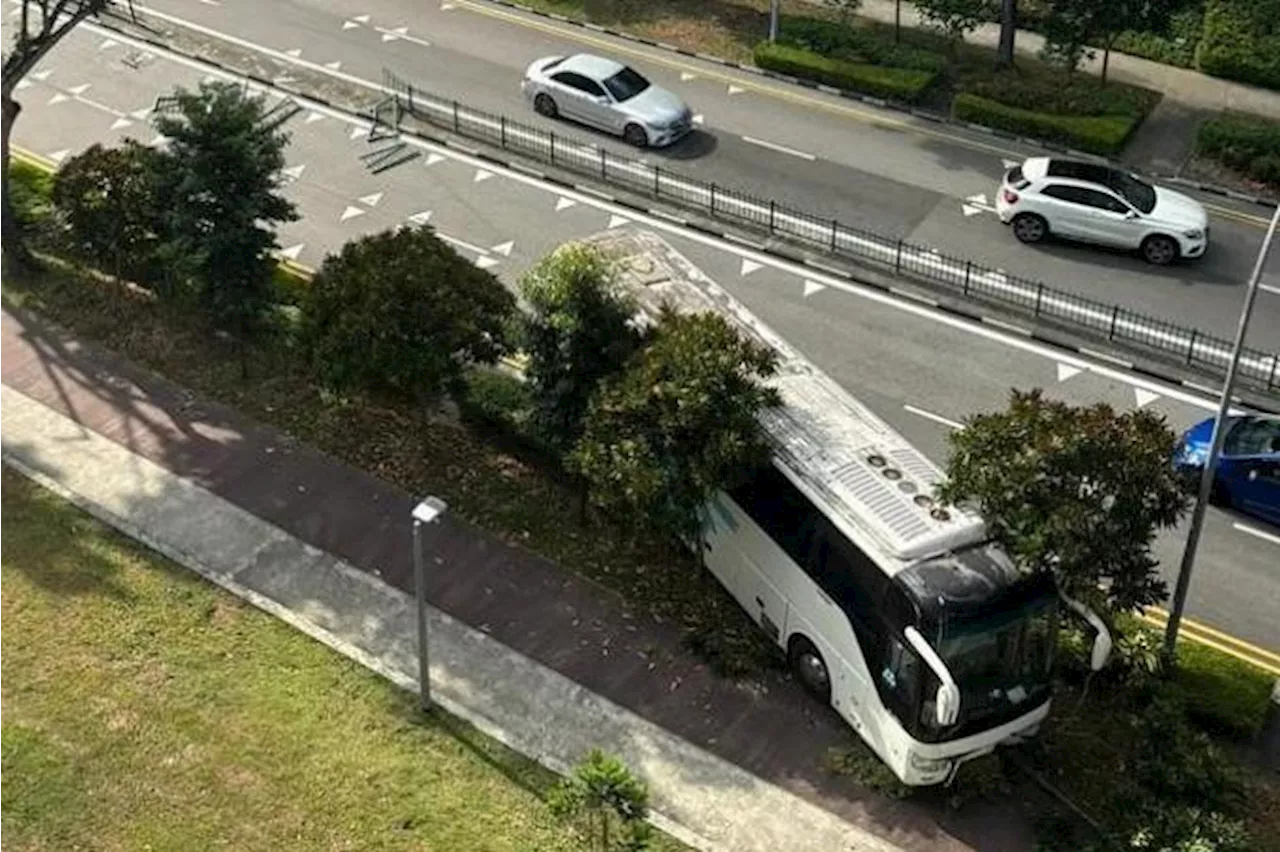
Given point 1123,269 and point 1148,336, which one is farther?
point 1123,269

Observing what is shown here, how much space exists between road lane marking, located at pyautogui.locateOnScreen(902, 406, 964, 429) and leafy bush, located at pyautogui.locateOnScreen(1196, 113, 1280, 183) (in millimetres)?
14016

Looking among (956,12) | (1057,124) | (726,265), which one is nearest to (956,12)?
(956,12)

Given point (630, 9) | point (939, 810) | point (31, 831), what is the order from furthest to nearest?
1. point (630, 9)
2. point (939, 810)
3. point (31, 831)

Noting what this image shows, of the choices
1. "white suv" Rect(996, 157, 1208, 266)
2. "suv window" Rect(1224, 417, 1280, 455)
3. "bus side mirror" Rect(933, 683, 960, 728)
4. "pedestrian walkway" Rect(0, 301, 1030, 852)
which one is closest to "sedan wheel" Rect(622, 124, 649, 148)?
"white suv" Rect(996, 157, 1208, 266)

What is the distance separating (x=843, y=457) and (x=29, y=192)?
22923 mm

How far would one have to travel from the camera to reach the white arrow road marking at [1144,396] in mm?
30109

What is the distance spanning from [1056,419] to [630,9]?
29978mm

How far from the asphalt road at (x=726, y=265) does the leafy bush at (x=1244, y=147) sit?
34.3 ft

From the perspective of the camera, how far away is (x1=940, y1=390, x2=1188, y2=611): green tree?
19.8 meters

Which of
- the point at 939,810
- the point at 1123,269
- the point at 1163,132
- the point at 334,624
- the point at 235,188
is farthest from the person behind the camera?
the point at 1163,132

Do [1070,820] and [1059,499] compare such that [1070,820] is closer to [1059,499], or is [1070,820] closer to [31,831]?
[1059,499]

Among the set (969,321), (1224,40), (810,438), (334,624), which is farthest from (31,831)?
(1224,40)

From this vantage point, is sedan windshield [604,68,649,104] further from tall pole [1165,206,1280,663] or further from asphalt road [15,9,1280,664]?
tall pole [1165,206,1280,663]

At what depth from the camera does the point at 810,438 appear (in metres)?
22.4
